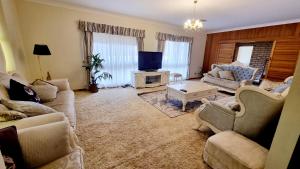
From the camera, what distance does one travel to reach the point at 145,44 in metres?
5.00

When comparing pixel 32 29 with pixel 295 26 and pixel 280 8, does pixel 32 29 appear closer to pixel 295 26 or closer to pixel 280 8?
pixel 280 8

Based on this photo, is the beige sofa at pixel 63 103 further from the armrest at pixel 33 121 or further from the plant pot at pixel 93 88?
the plant pot at pixel 93 88

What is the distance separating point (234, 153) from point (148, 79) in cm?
375

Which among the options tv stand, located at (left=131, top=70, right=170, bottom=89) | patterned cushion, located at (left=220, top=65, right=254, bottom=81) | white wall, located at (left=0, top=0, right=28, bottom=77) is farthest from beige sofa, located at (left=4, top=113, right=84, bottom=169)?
patterned cushion, located at (left=220, top=65, right=254, bottom=81)

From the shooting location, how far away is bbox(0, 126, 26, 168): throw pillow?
2.89ft

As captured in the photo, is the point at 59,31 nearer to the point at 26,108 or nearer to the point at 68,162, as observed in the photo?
the point at 26,108

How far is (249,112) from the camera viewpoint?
60.6 inches

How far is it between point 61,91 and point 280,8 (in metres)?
5.10

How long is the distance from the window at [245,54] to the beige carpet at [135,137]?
4.26 meters

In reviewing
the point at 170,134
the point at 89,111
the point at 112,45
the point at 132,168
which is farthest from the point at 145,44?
the point at 132,168

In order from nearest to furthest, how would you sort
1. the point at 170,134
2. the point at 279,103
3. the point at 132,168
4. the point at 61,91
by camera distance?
the point at 279,103 < the point at 132,168 < the point at 170,134 < the point at 61,91

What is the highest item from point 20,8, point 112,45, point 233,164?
point 20,8

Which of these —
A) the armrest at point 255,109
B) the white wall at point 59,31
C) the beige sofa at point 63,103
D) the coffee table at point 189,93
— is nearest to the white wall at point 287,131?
→ the armrest at point 255,109

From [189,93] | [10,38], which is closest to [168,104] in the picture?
[189,93]
